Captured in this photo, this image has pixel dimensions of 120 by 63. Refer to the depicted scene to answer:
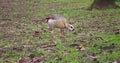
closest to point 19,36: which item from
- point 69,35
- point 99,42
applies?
point 69,35

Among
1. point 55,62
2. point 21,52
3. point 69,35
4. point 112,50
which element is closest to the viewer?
point 55,62

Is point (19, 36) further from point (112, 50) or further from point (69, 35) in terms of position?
point (112, 50)

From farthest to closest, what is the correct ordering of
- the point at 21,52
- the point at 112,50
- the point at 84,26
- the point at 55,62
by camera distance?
1. the point at 84,26
2. the point at 21,52
3. the point at 112,50
4. the point at 55,62

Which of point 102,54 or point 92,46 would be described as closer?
point 102,54

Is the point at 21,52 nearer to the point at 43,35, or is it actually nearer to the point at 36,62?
the point at 36,62

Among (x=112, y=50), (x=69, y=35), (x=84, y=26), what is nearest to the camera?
(x=112, y=50)

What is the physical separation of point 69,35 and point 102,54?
8.58 feet

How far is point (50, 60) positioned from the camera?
6016 mm

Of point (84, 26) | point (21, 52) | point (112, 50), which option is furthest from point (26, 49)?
point (84, 26)

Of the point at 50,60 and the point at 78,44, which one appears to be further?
the point at 78,44

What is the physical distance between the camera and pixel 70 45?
7215 millimetres

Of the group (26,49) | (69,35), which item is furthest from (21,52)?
(69,35)

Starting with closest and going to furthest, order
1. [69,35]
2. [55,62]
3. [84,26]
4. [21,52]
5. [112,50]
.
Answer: [55,62]
[112,50]
[21,52]
[69,35]
[84,26]

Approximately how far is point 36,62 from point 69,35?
2747mm
